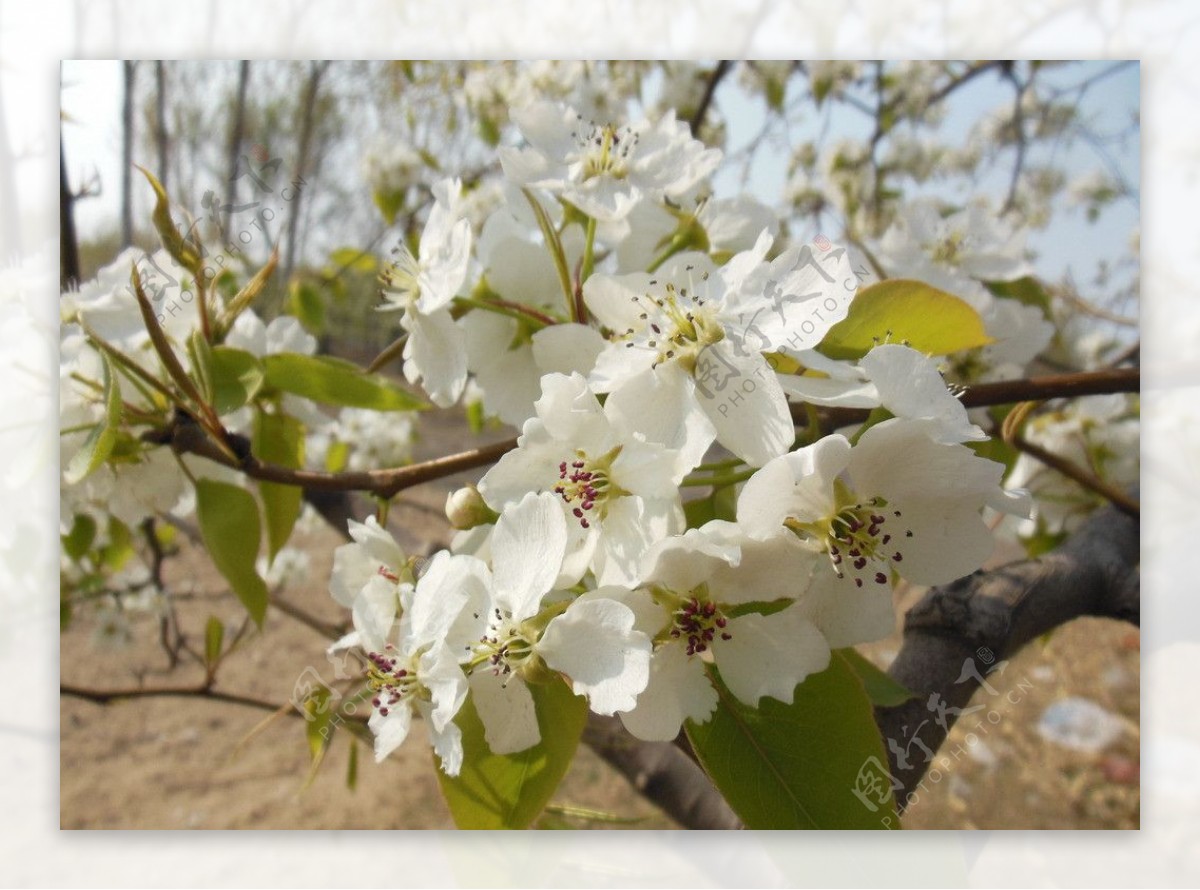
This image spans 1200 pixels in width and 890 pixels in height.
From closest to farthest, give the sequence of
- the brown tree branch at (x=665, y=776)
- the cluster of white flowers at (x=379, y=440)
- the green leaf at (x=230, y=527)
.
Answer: the green leaf at (x=230, y=527)
the brown tree branch at (x=665, y=776)
the cluster of white flowers at (x=379, y=440)

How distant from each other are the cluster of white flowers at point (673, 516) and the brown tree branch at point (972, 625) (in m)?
0.19

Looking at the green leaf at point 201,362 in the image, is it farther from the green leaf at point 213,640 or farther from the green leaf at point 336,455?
the green leaf at point 336,455

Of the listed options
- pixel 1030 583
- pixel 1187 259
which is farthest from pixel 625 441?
pixel 1187 259

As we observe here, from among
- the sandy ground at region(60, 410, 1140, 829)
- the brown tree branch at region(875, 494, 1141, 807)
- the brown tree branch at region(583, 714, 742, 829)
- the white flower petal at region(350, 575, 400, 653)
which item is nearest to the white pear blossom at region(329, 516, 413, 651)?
the white flower petal at region(350, 575, 400, 653)

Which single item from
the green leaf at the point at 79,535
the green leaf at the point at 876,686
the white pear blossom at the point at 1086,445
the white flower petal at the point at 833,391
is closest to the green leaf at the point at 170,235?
the white flower petal at the point at 833,391

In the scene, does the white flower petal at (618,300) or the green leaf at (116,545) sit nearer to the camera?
the white flower petal at (618,300)

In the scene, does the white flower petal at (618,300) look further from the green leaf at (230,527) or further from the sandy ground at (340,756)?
the sandy ground at (340,756)

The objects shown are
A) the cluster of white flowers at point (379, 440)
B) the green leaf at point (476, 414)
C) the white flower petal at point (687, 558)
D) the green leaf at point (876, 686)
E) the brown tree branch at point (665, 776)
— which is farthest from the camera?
the cluster of white flowers at point (379, 440)

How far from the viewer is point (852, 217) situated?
1.67m

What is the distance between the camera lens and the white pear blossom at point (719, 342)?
0.46 metres

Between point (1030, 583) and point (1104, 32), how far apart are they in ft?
2.18

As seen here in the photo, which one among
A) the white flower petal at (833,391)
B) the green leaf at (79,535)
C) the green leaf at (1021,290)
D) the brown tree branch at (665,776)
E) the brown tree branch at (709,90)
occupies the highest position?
the brown tree branch at (709,90)

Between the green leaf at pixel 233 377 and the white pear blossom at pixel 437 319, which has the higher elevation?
the white pear blossom at pixel 437 319

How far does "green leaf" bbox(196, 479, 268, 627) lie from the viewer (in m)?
0.73
